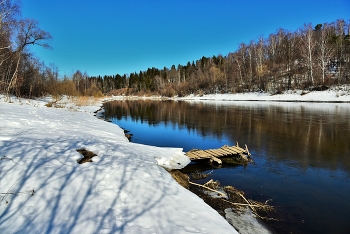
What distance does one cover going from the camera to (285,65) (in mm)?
55531

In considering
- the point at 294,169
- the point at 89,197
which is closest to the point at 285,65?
the point at 294,169

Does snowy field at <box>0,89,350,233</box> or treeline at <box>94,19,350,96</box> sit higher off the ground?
treeline at <box>94,19,350,96</box>

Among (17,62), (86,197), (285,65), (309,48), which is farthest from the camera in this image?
(285,65)

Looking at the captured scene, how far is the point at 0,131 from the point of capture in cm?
701

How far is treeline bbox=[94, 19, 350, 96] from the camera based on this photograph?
46.1 m

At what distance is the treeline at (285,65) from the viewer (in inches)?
1814

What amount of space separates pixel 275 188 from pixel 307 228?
7.11 feet

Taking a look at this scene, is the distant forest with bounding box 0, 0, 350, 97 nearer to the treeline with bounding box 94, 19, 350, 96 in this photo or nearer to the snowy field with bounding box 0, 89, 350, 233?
the treeline with bounding box 94, 19, 350, 96

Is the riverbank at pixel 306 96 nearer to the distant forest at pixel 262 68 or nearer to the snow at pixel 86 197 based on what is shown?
the distant forest at pixel 262 68

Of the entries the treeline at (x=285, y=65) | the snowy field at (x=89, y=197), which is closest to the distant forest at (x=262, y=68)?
the treeline at (x=285, y=65)

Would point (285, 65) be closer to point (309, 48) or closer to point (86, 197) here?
point (309, 48)

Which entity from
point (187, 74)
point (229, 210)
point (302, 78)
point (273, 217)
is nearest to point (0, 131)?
point (229, 210)

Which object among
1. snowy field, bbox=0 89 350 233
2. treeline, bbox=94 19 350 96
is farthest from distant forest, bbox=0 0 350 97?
snowy field, bbox=0 89 350 233

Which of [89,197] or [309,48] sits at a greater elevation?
[309,48]
